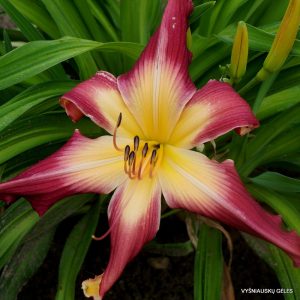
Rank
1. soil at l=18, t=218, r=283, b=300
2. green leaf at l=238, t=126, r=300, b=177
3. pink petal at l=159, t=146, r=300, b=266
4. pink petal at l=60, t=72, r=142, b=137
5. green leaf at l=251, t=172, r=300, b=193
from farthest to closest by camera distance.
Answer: soil at l=18, t=218, r=283, b=300, green leaf at l=238, t=126, r=300, b=177, green leaf at l=251, t=172, r=300, b=193, pink petal at l=60, t=72, r=142, b=137, pink petal at l=159, t=146, r=300, b=266

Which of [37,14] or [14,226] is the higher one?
[37,14]

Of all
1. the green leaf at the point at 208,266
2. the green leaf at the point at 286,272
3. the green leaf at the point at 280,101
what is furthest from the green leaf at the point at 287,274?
the green leaf at the point at 280,101

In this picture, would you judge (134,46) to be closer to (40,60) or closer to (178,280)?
(40,60)

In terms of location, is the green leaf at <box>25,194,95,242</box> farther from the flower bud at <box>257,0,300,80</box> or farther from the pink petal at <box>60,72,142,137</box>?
the flower bud at <box>257,0,300,80</box>

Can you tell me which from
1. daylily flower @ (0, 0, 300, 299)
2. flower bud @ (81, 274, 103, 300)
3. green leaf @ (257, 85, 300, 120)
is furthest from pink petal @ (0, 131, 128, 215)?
green leaf @ (257, 85, 300, 120)

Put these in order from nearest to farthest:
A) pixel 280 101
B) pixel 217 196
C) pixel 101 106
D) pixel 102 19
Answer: pixel 217 196 < pixel 101 106 < pixel 280 101 < pixel 102 19

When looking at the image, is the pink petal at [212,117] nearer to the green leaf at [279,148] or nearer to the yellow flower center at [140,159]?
the yellow flower center at [140,159]

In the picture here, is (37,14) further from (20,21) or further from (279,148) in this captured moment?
(279,148)

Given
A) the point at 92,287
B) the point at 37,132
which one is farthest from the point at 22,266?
the point at 92,287
